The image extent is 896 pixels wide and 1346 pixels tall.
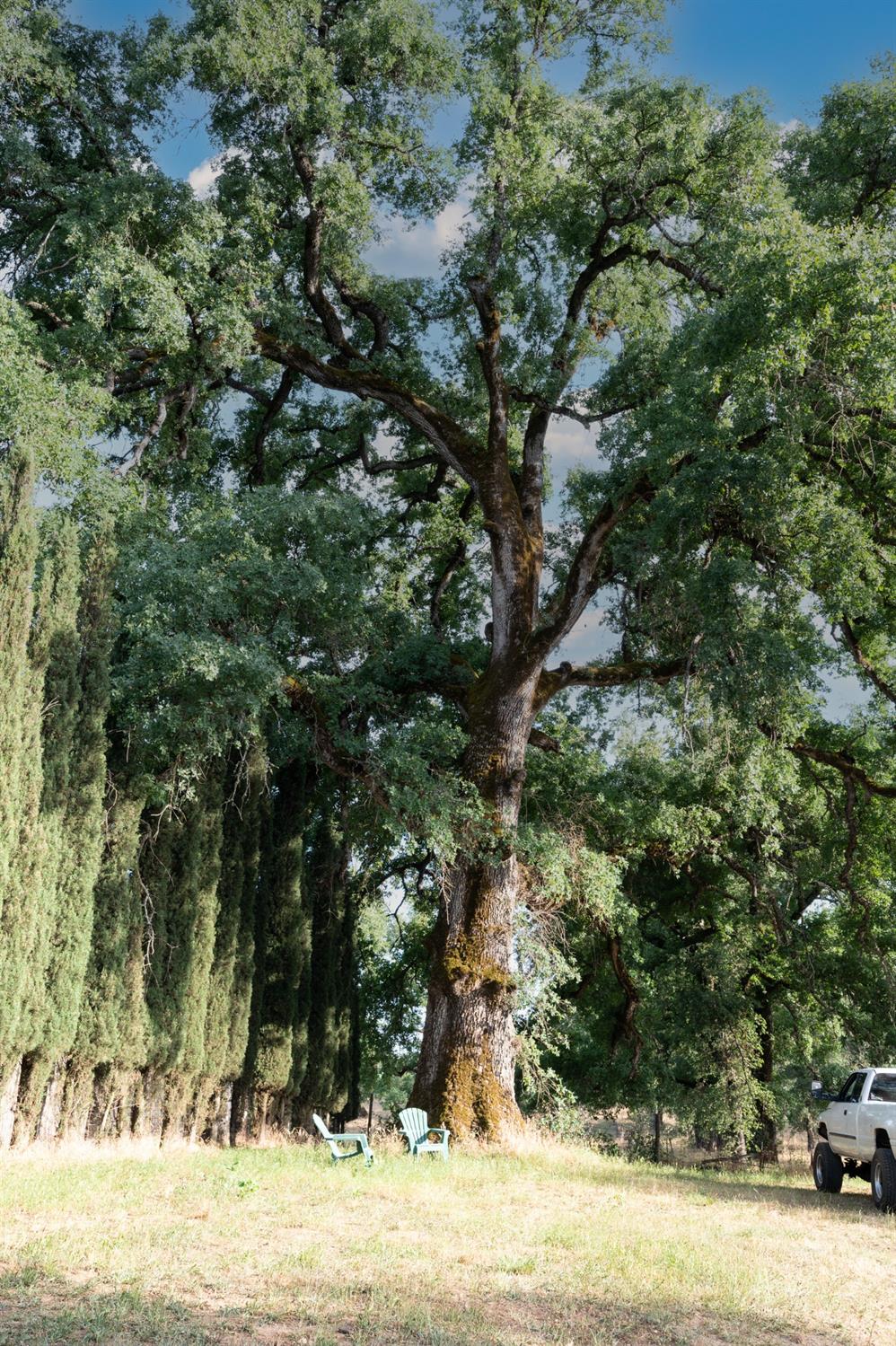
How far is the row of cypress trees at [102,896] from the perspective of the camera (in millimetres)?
10445

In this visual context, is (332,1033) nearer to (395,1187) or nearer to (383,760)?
(383,760)

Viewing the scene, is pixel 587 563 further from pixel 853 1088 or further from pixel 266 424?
pixel 853 1088

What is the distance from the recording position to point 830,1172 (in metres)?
12.3

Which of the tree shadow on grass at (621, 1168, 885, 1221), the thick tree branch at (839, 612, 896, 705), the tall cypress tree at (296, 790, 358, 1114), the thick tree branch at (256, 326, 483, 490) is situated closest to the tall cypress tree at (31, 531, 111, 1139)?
the thick tree branch at (256, 326, 483, 490)

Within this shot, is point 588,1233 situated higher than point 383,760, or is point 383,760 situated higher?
point 383,760

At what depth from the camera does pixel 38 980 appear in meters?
10.4

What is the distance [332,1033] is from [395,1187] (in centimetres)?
1251

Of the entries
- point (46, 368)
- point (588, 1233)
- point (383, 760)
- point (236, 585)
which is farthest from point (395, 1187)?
point (46, 368)

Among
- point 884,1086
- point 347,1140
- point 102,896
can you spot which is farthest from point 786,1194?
point 102,896

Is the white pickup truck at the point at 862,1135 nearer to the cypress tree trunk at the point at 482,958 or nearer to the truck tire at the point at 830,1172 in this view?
the truck tire at the point at 830,1172

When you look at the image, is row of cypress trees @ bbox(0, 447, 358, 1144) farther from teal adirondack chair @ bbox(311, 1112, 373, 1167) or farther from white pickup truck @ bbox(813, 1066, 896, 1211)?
white pickup truck @ bbox(813, 1066, 896, 1211)

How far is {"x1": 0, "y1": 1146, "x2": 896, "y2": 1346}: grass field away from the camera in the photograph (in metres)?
4.89

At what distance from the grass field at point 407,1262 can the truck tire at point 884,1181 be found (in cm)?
80

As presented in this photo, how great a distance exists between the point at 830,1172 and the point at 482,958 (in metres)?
4.87
